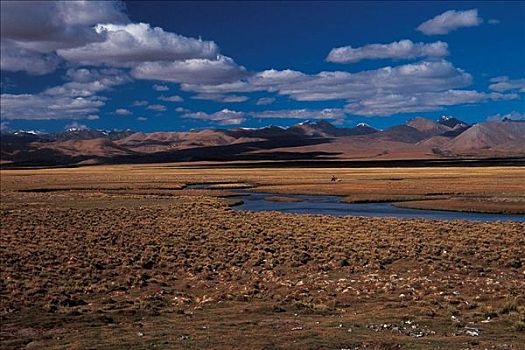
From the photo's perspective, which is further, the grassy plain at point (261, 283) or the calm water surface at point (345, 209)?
the calm water surface at point (345, 209)

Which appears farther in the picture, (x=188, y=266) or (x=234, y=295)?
(x=188, y=266)

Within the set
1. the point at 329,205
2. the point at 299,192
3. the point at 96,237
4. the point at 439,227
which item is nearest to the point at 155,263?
the point at 96,237

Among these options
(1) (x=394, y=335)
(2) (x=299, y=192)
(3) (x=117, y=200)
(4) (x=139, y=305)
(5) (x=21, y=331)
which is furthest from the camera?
(2) (x=299, y=192)

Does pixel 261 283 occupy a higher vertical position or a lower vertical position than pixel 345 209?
lower

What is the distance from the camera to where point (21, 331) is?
18.2 metres

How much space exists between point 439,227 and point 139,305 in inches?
1161

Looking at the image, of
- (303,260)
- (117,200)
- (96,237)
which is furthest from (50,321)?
(117,200)

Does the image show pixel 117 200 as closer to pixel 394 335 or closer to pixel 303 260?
pixel 303 260

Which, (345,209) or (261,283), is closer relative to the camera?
(261,283)

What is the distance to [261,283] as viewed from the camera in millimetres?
25734

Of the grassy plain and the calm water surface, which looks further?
the calm water surface

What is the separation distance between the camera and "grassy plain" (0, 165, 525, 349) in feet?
54.9

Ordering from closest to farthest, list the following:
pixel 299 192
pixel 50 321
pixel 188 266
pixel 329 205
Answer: pixel 50 321 → pixel 188 266 → pixel 329 205 → pixel 299 192

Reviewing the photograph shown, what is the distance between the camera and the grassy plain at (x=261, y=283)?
54.9 ft
